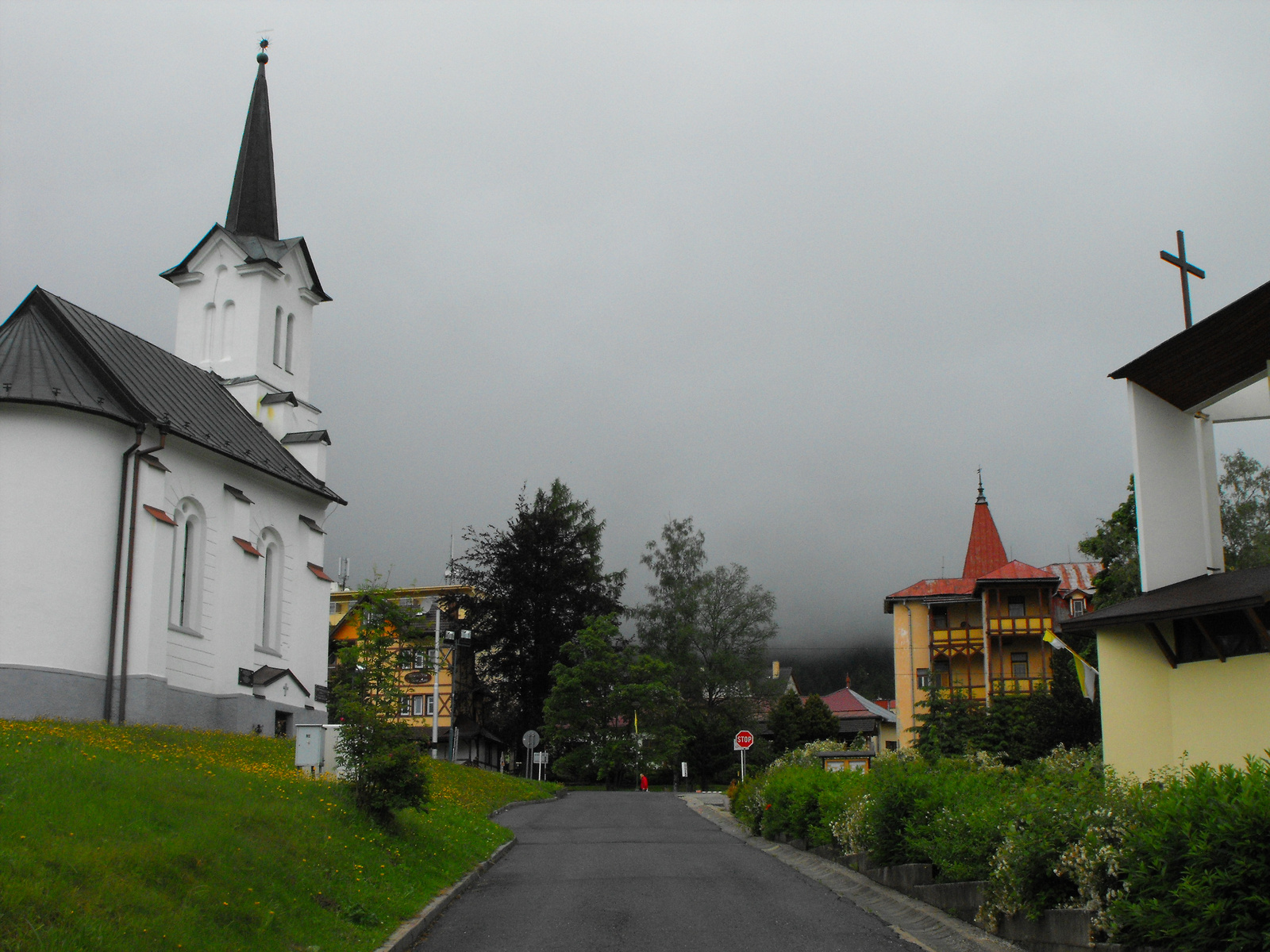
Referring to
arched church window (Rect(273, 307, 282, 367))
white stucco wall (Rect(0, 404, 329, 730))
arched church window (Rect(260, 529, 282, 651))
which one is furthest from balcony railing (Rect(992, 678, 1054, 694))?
white stucco wall (Rect(0, 404, 329, 730))

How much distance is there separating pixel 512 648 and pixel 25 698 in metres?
35.0

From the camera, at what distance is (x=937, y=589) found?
6359 centimetres

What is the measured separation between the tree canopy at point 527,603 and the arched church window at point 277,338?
21910 mm

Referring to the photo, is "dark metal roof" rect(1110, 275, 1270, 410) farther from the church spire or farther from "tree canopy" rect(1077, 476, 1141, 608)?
the church spire

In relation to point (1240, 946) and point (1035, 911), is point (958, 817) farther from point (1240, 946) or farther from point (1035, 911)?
point (1240, 946)

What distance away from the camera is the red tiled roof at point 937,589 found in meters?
62.7

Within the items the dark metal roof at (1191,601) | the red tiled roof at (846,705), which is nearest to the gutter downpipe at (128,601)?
the dark metal roof at (1191,601)

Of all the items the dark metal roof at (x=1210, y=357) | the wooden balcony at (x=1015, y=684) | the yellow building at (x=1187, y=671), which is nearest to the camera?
the yellow building at (x=1187, y=671)

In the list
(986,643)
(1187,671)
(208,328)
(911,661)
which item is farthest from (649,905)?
(911,661)

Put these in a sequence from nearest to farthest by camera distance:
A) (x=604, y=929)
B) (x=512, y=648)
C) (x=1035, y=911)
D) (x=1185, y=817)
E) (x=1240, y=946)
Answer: (x=1240, y=946) < (x=1185, y=817) < (x=1035, y=911) < (x=604, y=929) < (x=512, y=648)

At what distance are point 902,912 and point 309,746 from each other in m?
9.98

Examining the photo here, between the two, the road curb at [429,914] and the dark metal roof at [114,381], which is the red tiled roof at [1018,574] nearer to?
Result: the dark metal roof at [114,381]

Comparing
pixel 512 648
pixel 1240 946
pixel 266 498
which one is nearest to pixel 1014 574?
pixel 512 648

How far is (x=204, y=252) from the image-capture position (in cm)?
3669
